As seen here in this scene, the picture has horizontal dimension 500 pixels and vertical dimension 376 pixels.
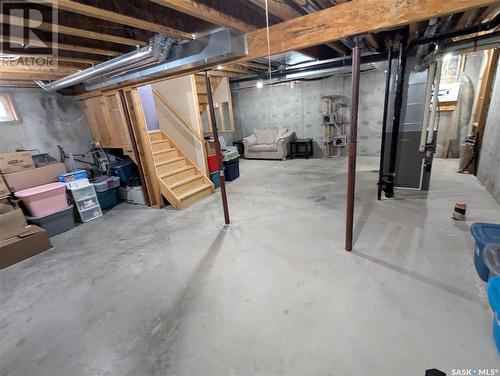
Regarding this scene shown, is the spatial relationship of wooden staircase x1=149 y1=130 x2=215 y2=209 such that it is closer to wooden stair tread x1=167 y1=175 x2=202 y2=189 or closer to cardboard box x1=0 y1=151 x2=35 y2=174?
wooden stair tread x1=167 y1=175 x2=202 y2=189

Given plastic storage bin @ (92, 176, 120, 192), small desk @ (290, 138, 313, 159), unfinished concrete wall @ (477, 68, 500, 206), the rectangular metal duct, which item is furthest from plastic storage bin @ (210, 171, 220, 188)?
unfinished concrete wall @ (477, 68, 500, 206)

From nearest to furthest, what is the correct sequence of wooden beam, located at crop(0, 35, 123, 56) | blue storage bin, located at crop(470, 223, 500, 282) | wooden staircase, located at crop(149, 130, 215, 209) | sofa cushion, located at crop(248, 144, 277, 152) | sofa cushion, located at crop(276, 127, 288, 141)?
blue storage bin, located at crop(470, 223, 500, 282) → wooden beam, located at crop(0, 35, 123, 56) → wooden staircase, located at crop(149, 130, 215, 209) → sofa cushion, located at crop(248, 144, 277, 152) → sofa cushion, located at crop(276, 127, 288, 141)

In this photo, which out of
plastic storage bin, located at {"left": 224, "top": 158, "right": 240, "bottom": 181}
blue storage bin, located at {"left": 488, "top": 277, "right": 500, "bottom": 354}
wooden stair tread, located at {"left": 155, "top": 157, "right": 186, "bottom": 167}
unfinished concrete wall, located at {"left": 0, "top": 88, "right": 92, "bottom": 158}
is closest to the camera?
blue storage bin, located at {"left": 488, "top": 277, "right": 500, "bottom": 354}

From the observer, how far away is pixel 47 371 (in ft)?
4.99

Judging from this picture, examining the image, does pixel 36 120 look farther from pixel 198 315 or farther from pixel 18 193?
pixel 198 315

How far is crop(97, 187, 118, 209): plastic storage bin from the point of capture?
4.25 meters

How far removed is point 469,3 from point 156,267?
10.6 feet

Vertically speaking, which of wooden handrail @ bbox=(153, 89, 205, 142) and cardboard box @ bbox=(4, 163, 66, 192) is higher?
wooden handrail @ bbox=(153, 89, 205, 142)

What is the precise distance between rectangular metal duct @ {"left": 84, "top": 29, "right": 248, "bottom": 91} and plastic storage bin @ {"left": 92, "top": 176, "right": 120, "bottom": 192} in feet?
7.64

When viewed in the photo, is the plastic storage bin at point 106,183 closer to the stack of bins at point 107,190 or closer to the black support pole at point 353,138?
the stack of bins at point 107,190

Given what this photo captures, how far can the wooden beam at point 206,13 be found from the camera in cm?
156

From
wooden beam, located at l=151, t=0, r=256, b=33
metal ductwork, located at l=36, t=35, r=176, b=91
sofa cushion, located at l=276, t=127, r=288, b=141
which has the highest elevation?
wooden beam, located at l=151, t=0, r=256, b=33

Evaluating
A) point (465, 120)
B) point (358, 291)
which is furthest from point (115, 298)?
point (465, 120)

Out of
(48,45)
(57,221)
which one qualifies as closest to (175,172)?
(57,221)
